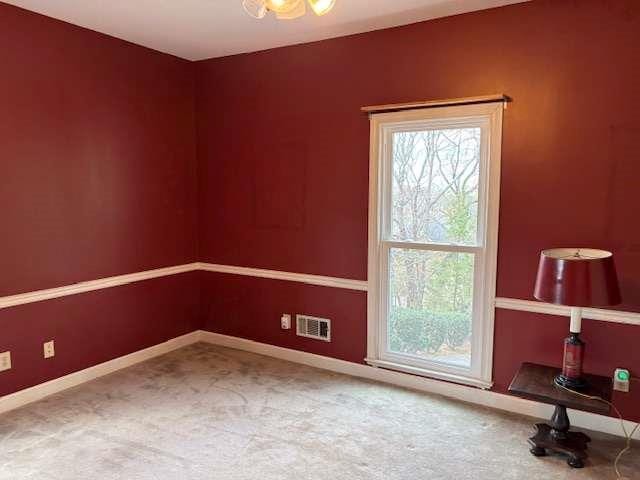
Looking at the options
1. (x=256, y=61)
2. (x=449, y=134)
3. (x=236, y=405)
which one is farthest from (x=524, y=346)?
(x=256, y=61)

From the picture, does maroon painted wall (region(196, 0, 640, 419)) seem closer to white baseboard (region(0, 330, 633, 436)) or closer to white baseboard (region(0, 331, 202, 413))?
white baseboard (region(0, 330, 633, 436))

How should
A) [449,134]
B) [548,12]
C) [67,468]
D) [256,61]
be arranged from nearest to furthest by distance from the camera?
[67,468]
[548,12]
[449,134]
[256,61]

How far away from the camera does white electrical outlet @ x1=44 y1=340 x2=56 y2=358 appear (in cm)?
322

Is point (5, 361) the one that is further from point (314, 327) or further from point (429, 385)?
point (429, 385)

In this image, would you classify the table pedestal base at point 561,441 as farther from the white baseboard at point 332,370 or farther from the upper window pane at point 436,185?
the upper window pane at point 436,185

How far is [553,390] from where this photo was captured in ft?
8.32

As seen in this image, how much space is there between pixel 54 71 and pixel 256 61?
57.7 inches

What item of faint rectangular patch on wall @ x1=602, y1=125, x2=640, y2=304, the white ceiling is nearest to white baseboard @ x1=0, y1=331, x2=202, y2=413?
the white ceiling

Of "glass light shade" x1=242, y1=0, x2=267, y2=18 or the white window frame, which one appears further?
the white window frame

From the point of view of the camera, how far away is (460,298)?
3207 mm

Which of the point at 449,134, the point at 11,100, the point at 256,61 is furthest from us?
the point at 256,61

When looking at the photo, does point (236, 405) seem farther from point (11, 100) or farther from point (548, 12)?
point (548, 12)

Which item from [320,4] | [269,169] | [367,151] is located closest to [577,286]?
[367,151]

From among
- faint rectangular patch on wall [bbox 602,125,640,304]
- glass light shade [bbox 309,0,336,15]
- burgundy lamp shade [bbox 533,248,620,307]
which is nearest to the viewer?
glass light shade [bbox 309,0,336,15]
